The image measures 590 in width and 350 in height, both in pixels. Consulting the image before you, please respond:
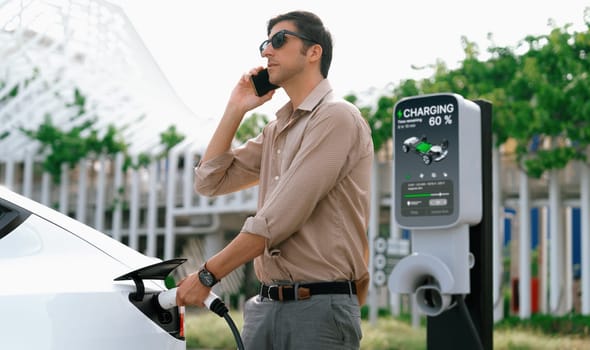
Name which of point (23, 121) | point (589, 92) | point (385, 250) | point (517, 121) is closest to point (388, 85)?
point (517, 121)

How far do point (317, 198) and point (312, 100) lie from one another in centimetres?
37

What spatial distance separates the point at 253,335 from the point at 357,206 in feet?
1.72

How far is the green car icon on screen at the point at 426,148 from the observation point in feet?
10.5

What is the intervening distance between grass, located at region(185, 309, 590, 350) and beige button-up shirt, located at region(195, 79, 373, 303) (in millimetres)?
9919

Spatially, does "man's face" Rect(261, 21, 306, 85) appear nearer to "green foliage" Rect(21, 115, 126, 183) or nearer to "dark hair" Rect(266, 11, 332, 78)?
"dark hair" Rect(266, 11, 332, 78)

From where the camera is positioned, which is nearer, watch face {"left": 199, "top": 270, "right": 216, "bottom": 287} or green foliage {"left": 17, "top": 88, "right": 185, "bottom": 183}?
watch face {"left": 199, "top": 270, "right": 216, "bottom": 287}

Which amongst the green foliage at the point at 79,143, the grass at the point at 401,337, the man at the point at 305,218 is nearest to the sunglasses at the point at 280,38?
the man at the point at 305,218

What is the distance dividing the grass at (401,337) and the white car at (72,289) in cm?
1009

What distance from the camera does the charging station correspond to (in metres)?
3.17

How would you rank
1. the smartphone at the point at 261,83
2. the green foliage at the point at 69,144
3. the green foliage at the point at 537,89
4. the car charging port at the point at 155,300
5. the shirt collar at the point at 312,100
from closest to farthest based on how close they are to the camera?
the car charging port at the point at 155,300, the shirt collar at the point at 312,100, the smartphone at the point at 261,83, the green foliage at the point at 537,89, the green foliage at the point at 69,144

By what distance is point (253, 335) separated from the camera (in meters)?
2.75

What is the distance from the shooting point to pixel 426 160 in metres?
3.26

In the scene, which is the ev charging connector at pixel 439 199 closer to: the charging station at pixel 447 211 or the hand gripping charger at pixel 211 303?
the charging station at pixel 447 211

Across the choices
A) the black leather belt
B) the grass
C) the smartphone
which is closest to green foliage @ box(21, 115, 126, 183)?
the grass
